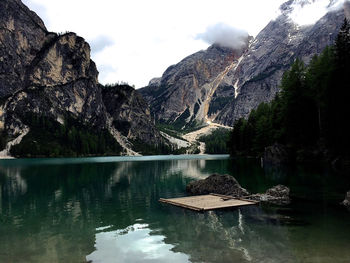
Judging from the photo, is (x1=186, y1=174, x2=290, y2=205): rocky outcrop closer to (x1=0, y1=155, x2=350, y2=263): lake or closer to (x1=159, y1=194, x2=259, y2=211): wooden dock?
(x1=0, y1=155, x2=350, y2=263): lake

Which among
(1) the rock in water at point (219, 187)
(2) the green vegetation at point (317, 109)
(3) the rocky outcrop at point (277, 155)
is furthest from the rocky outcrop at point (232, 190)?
(3) the rocky outcrop at point (277, 155)

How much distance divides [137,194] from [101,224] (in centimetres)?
1426

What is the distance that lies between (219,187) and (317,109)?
4804cm

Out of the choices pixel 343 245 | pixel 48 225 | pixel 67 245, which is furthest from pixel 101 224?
pixel 343 245

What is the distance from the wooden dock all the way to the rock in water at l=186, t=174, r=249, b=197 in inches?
85.2

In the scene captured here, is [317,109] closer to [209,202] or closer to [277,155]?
[277,155]

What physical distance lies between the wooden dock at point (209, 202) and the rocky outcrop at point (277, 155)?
56749 mm

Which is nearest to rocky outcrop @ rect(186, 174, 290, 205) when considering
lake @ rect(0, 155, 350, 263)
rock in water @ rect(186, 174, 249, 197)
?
rock in water @ rect(186, 174, 249, 197)

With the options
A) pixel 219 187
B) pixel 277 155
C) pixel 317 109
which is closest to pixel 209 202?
pixel 219 187

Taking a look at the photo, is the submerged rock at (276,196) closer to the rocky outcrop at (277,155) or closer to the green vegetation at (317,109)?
the green vegetation at (317,109)

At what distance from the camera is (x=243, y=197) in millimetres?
30078

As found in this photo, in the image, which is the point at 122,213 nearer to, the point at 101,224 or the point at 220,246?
the point at 101,224

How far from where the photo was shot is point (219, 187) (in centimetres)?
3306

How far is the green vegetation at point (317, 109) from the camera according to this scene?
49.5 m
